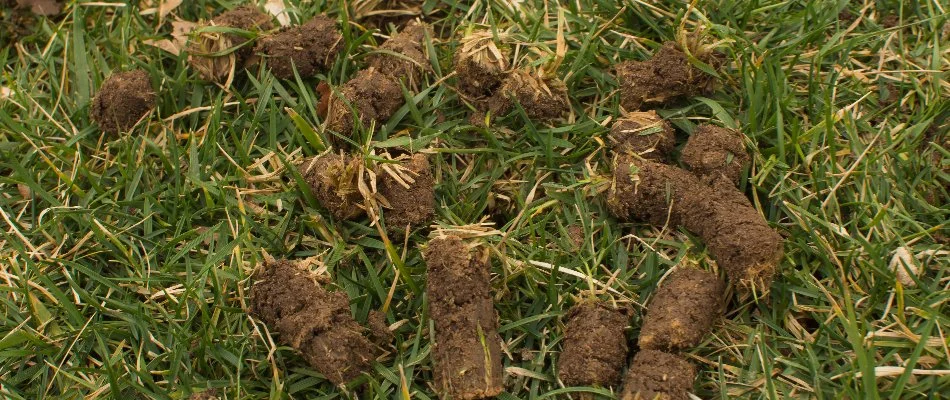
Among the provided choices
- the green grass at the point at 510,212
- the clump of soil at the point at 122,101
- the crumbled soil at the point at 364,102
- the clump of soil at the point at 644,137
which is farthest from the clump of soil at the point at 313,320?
the clump of soil at the point at 644,137

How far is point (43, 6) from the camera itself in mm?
3285

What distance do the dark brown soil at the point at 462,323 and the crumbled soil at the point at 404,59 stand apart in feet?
2.28

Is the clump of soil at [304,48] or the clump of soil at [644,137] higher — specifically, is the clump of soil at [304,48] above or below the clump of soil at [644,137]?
above

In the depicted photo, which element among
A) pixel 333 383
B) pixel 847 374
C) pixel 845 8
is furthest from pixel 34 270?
pixel 845 8

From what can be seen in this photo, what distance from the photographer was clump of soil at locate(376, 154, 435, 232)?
8.55 ft

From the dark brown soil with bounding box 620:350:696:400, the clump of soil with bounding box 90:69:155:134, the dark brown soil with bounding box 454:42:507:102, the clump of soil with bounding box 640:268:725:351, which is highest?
the dark brown soil with bounding box 454:42:507:102

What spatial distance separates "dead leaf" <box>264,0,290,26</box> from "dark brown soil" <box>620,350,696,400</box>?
1803mm

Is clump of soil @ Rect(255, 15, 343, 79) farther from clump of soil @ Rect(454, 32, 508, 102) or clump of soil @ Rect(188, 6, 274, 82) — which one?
clump of soil @ Rect(454, 32, 508, 102)

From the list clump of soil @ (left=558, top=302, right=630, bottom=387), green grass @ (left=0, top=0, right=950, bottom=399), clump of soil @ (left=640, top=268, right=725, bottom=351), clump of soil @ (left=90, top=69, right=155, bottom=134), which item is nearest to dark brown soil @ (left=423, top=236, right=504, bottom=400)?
green grass @ (left=0, top=0, right=950, bottom=399)

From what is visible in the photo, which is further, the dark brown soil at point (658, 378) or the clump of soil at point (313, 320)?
the clump of soil at point (313, 320)

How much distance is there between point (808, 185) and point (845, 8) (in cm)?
74

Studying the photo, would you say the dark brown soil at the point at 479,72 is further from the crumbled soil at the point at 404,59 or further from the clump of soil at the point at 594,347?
the clump of soil at the point at 594,347

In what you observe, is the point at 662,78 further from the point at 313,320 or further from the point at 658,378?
the point at 313,320

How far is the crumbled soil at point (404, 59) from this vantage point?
2.86m
